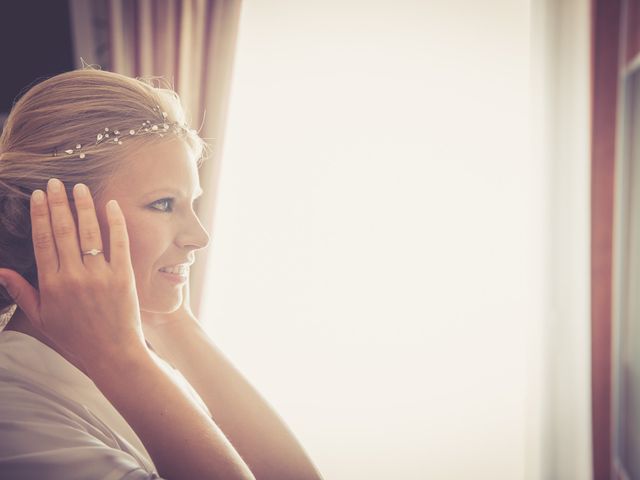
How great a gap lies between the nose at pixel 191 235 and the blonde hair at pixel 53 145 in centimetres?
16

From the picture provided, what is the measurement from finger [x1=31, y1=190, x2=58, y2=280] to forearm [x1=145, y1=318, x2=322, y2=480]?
16.1 inches

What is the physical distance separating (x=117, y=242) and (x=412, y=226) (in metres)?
1.31

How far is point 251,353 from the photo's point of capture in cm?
205

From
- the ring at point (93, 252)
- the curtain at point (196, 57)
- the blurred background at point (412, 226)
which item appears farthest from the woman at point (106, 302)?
the blurred background at point (412, 226)

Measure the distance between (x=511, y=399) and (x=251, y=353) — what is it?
1060 millimetres

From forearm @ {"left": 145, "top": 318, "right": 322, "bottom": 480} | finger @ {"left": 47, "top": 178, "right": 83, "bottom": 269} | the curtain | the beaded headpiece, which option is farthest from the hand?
the curtain

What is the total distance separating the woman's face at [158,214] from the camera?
0.87 meters

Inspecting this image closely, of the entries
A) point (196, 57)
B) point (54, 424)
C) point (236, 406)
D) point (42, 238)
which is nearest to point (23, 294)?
point (42, 238)

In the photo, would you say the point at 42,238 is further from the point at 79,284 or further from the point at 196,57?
the point at 196,57

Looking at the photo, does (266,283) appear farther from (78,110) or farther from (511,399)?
(78,110)

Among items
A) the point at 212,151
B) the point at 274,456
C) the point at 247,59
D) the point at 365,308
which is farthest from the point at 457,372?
the point at 247,59

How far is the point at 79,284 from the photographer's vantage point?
0.72 meters

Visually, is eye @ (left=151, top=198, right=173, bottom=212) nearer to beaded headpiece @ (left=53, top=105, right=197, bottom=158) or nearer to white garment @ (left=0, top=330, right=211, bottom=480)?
beaded headpiece @ (left=53, top=105, right=197, bottom=158)

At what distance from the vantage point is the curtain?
5.93ft
